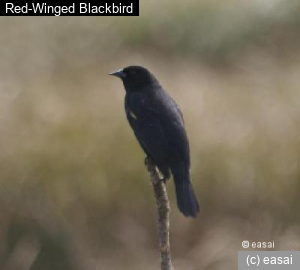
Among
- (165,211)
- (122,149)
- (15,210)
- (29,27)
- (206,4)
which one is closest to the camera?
(165,211)

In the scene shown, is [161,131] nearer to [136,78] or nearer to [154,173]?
[154,173]

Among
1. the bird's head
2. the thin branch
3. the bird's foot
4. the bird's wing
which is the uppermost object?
the bird's head

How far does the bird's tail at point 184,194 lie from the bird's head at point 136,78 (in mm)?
551

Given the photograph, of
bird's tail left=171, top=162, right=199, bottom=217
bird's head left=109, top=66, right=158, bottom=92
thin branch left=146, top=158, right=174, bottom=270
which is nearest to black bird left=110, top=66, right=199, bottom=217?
bird's tail left=171, top=162, right=199, bottom=217

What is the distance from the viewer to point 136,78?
4.02 meters

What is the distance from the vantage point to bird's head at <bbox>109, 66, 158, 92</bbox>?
397 centimetres

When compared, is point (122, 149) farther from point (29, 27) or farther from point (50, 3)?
point (29, 27)

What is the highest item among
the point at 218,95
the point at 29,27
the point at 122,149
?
the point at 29,27

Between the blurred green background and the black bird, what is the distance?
51.2 inches

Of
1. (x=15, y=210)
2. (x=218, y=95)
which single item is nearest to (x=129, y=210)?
(x=15, y=210)

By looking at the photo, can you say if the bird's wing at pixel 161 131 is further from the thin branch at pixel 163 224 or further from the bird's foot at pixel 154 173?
the thin branch at pixel 163 224

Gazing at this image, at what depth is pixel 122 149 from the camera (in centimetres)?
526

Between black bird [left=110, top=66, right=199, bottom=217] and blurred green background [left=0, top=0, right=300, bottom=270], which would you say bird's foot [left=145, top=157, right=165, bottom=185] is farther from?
blurred green background [left=0, top=0, right=300, bottom=270]

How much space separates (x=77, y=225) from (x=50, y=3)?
7.27 ft
